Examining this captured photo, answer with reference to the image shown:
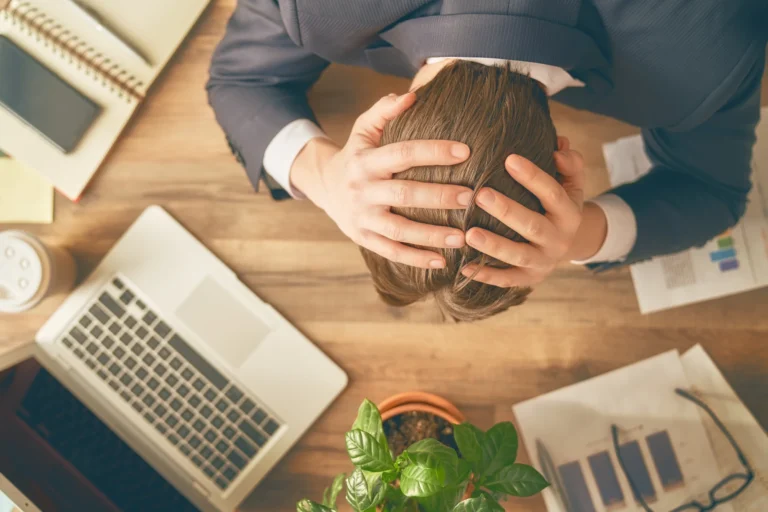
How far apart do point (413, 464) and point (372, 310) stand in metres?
0.35

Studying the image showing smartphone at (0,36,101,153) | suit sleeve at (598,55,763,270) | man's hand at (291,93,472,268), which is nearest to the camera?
man's hand at (291,93,472,268)

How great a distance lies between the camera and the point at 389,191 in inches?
19.5

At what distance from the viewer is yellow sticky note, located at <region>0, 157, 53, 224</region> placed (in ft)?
2.75

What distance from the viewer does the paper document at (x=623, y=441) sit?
0.75 m

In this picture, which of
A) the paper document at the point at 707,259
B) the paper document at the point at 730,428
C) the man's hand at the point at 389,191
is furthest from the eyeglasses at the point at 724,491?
the man's hand at the point at 389,191

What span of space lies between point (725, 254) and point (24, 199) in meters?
1.09

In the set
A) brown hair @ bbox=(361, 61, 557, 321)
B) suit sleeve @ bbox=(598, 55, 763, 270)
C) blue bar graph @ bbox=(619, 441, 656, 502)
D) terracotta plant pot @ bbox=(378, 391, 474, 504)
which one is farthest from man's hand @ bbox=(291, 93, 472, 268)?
blue bar graph @ bbox=(619, 441, 656, 502)

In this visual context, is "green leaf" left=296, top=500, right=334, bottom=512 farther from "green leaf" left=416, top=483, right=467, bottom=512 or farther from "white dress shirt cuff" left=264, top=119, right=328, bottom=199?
"white dress shirt cuff" left=264, top=119, right=328, bottom=199

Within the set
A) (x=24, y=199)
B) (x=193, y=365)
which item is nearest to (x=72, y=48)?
(x=24, y=199)

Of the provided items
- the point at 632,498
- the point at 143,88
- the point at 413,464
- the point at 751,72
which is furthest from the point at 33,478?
the point at 751,72

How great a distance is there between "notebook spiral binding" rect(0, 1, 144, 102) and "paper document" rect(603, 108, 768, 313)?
75 cm

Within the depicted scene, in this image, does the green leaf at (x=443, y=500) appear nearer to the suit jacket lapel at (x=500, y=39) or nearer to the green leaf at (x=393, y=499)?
the green leaf at (x=393, y=499)

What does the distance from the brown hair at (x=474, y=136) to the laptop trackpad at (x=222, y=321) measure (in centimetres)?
36

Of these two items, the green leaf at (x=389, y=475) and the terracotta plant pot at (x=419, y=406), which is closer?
the green leaf at (x=389, y=475)
